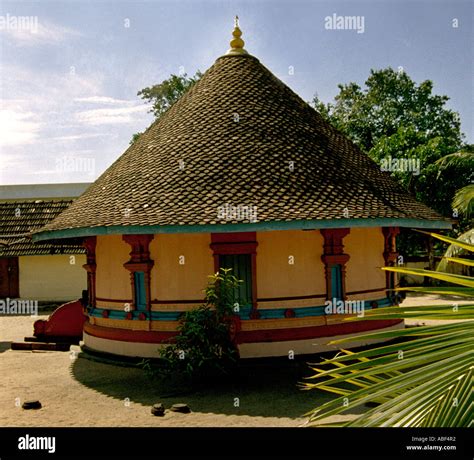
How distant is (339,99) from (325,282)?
120ft

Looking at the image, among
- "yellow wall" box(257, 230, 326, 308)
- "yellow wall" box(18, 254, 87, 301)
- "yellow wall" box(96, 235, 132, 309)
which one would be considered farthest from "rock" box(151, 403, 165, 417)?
"yellow wall" box(18, 254, 87, 301)

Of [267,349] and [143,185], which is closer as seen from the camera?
[267,349]

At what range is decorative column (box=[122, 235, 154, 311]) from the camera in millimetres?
11789

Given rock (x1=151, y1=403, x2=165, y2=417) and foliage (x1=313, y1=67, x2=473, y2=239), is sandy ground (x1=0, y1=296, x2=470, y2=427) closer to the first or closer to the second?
rock (x1=151, y1=403, x2=165, y2=417)

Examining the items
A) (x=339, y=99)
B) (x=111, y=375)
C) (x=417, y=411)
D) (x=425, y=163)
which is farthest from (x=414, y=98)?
(x=417, y=411)

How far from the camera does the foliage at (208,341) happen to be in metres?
10.1

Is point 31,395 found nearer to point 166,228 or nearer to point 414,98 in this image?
point 166,228

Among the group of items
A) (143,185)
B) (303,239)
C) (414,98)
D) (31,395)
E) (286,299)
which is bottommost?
(31,395)

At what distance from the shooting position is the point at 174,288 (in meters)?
11.9

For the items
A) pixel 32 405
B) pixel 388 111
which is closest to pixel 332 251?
pixel 32 405
